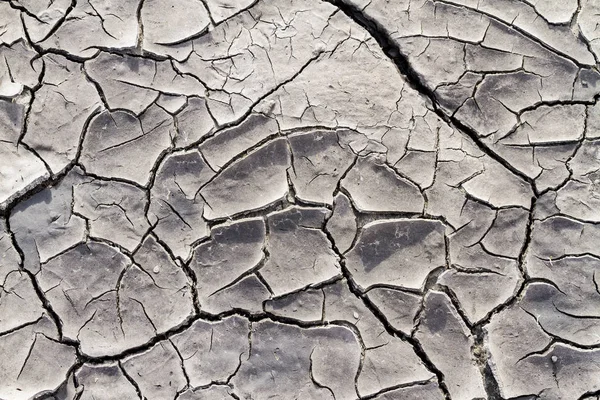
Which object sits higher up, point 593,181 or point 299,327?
point 593,181

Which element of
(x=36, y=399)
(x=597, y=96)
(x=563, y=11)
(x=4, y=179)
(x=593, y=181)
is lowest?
(x=36, y=399)

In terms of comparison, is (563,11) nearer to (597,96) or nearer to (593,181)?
(597,96)

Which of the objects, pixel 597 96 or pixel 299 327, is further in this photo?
pixel 597 96

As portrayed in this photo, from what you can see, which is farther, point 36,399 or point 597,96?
point 597,96

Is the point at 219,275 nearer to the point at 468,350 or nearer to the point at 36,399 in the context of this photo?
the point at 36,399

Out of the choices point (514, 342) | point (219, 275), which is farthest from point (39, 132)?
point (514, 342)

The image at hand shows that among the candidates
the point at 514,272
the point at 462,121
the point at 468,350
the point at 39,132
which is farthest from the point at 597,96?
the point at 39,132
